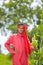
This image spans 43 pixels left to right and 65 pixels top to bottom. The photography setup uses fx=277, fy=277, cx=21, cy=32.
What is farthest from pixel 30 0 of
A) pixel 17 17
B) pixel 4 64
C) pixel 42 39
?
pixel 42 39

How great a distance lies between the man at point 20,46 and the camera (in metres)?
2.80

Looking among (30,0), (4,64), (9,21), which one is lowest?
(4,64)

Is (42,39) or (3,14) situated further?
(3,14)

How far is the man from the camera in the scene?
2801 mm

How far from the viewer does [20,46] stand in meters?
2.83

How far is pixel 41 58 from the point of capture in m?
2.90

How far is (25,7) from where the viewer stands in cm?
546

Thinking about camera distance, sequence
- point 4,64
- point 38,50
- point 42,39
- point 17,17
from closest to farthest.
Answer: point 38,50 < point 42,39 < point 17,17 < point 4,64

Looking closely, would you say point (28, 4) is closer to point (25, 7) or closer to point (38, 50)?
point (25, 7)

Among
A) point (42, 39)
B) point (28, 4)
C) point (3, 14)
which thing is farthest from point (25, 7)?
point (42, 39)

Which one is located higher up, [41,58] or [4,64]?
[41,58]

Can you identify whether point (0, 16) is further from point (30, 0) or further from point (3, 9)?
point (30, 0)

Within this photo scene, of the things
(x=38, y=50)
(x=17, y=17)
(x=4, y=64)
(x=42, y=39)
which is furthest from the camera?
(x=4, y=64)

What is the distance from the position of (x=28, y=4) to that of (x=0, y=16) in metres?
0.62
